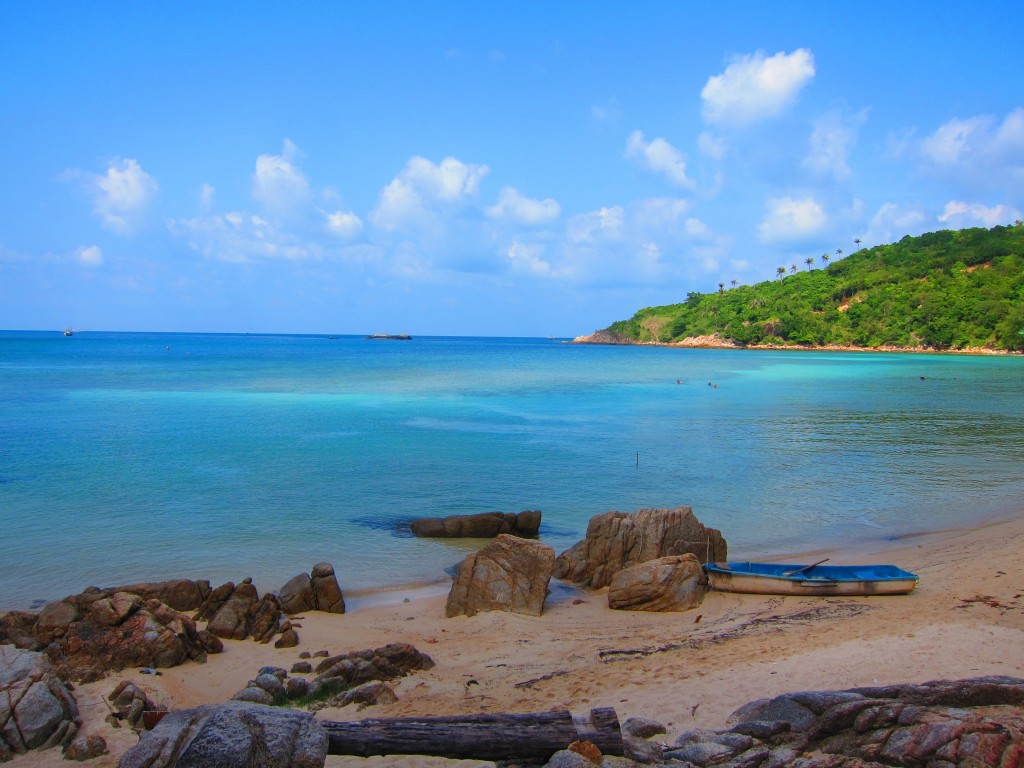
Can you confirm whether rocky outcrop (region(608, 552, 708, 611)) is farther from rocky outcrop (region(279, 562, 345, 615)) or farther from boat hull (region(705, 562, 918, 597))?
rocky outcrop (region(279, 562, 345, 615))

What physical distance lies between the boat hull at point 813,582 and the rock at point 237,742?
8.24 metres

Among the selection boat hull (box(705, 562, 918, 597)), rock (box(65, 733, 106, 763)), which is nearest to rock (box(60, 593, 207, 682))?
Result: rock (box(65, 733, 106, 763))

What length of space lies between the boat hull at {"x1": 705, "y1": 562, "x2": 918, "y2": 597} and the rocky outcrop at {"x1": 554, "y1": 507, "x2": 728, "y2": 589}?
0.86 m

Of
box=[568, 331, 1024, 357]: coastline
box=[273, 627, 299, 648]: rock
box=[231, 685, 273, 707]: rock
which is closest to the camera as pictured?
box=[231, 685, 273, 707]: rock

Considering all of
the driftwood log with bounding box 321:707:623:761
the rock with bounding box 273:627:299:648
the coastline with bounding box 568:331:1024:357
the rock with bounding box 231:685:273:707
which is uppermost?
the coastline with bounding box 568:331:1024:357

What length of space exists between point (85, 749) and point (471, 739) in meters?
3.69

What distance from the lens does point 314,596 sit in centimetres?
1139

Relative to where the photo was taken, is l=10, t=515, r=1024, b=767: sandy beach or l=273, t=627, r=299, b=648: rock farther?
l=273, t=627, r=299, b=648: rock

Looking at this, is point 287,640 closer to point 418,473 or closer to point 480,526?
point 480,526

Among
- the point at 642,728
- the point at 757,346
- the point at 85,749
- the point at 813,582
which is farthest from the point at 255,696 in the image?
the point at 757,346

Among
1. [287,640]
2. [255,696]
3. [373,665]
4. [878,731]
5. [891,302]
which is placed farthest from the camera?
[891,302]

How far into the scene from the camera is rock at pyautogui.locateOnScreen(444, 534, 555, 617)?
11328 mm

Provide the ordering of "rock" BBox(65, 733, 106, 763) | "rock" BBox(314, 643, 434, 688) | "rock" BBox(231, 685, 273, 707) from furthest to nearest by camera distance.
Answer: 1. "rock" BBox(314, 643, 434, 688)
2. "rock" BBox(231, 685, 273, 707)
3. "rock" BBox(65, 733, 106, 763)

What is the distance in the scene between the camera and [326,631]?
1045 cm
